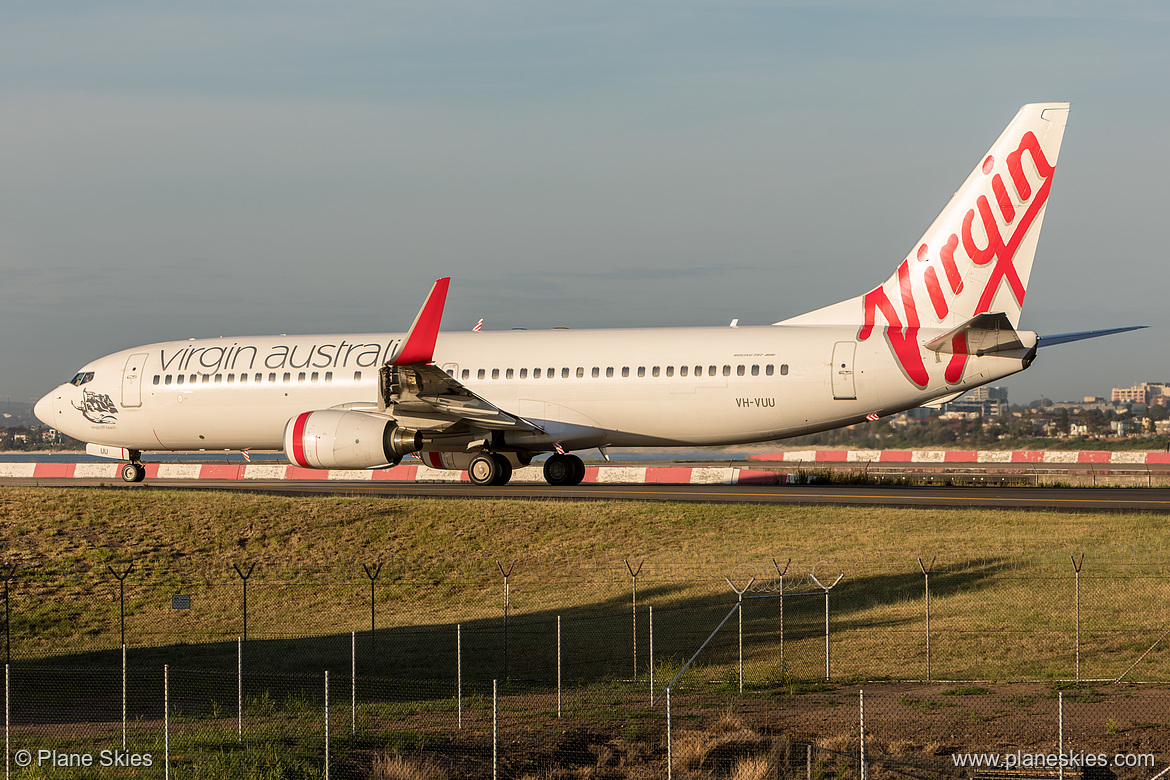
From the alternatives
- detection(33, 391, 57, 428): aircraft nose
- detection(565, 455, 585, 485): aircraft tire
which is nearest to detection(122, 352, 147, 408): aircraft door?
detection(33, 391, 57, 428): aircraft nose

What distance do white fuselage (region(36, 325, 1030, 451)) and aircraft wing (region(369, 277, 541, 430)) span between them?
1.36m

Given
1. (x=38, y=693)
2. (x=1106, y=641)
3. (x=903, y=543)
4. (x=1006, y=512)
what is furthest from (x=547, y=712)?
(x=1006, y=512)

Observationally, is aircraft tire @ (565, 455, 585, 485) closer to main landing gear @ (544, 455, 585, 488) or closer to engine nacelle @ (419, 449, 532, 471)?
main landing gear @ (544, 455, 585, 488)

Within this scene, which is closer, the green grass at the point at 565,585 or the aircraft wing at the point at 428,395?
the green grass at the point at 565,585

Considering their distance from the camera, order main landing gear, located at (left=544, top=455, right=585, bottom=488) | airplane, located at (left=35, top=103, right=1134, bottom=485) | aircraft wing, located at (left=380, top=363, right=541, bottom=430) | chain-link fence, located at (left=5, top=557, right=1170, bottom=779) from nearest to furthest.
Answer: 1. chain-link fence, located at (left=5, top=557, right=1170, bottom=779)
2. airplane, located at (left=35, top=103, right=1134, bottom=485)
3. aircraft wing, located at (left=380, top=363, right=541, bottom=430)
4. main landing gear, located at (left=544, top=455, right=585, bottom=488)

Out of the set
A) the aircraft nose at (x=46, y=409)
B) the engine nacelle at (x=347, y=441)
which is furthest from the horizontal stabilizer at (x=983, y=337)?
the aircraft nose at (x=46, y=409)

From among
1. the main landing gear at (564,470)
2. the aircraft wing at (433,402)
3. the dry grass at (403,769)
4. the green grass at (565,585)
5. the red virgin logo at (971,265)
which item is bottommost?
the dry grass at (403,769)

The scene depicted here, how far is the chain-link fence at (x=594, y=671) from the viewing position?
12.8m

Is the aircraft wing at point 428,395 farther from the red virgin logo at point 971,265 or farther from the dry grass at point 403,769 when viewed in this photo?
the dry grass at point 403,769

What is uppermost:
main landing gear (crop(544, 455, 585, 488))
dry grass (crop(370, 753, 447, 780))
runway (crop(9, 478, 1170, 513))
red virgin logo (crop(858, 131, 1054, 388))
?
red virgin logo (crop(858, 131, 1054, 388))

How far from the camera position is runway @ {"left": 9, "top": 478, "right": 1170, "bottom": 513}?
28078mm

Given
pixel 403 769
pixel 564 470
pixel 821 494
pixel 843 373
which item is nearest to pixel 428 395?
pixel 564 470

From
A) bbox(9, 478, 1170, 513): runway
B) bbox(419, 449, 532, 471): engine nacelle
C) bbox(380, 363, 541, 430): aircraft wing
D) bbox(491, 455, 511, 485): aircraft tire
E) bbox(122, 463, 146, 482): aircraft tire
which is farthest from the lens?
bbox(122, 463, 146, 482): aircraft tire

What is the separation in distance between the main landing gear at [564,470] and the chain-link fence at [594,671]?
843 cm
